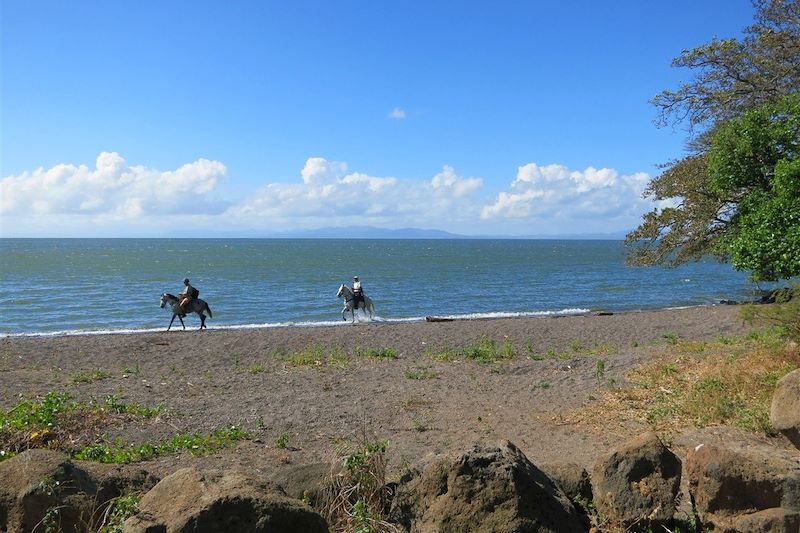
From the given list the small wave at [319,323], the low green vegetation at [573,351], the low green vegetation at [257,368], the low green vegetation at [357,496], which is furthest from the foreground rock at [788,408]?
the small wave at [319,323]

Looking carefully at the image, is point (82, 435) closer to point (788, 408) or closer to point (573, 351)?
point (788, 408)

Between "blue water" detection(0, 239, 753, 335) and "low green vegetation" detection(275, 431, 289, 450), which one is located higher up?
"low green vegetation" detection(275, 431, 289, 450)

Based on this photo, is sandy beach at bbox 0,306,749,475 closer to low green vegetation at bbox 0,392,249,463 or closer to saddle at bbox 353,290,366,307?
low green vegetation at bbox 0,392,249,463

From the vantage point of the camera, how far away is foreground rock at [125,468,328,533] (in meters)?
4.12

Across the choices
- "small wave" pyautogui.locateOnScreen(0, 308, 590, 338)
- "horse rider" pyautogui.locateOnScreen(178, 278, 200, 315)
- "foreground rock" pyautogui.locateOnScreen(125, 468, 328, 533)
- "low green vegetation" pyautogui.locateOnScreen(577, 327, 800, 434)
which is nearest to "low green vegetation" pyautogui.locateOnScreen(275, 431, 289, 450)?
"low green vegetation" pyautogui.locateOnScreen(577, 327, 800, 434)

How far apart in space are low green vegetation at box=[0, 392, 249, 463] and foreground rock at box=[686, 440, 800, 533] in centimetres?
650

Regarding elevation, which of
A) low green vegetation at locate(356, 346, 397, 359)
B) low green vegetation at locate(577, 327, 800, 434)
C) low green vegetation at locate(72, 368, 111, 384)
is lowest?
low green vegetation at locate(72, 368, 111, 384)

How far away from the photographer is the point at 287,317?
1316 inches

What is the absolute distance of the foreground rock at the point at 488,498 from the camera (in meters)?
4.57

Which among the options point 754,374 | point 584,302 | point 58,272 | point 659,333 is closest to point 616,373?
point 754,374

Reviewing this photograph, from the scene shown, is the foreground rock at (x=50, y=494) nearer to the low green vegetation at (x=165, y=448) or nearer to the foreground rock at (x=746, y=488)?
the low green vegetation at (x=165, y=448)

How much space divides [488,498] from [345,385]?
31.5 ft

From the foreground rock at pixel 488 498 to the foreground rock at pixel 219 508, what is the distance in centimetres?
85

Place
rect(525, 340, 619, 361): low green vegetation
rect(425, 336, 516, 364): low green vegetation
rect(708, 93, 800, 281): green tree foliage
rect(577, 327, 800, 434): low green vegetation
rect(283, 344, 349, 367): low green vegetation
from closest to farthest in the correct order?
rect(577, 327, 800, 434): low green vegetation, rect(708, 93, 800, 281): green tree foliage, rect(283, 344, 349, 367): low green vegetation, rect(525, 340, 619, 361): low green vegetation, rect(425, 336, 516, 364): low green vegetation
